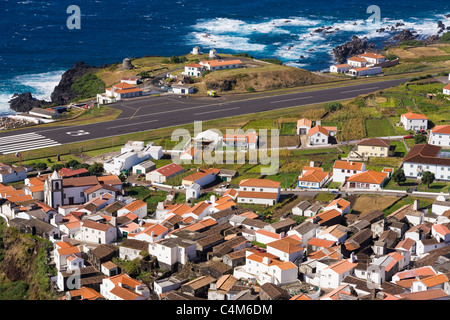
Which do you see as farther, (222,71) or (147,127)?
(222,71)

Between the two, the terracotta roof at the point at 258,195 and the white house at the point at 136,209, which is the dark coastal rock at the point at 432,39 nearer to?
the terracotta roof at the point at 258,195

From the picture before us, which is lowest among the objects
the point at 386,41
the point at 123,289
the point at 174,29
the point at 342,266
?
the point at 123,289

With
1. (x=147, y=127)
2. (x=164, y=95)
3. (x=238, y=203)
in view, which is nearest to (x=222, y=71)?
(x=164, y=95)

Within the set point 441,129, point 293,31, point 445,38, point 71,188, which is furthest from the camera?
point 293,31

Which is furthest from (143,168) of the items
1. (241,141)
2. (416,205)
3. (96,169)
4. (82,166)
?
(416,205)

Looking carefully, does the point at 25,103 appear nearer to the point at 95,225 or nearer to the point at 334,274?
the point at 95,225
